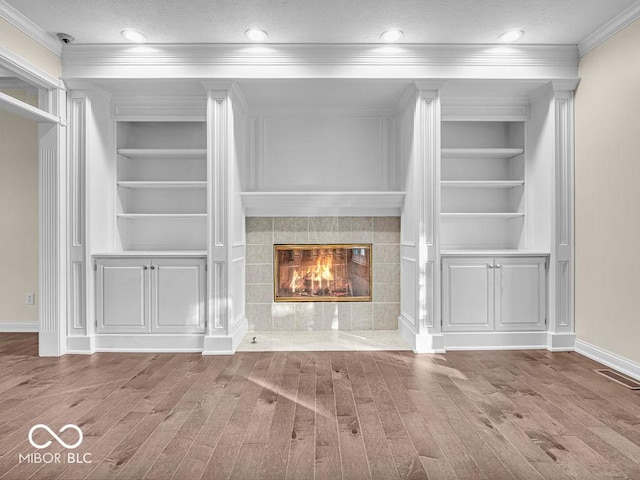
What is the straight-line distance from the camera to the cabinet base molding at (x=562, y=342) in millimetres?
3912

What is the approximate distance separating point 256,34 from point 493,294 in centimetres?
325

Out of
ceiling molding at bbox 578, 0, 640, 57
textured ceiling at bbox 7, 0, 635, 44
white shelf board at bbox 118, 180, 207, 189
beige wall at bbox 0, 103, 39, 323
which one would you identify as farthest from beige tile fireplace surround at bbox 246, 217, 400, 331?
beige wall at bbox 0, 103, 39, 323

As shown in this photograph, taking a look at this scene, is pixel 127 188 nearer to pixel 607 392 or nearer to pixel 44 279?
pixel 44 279

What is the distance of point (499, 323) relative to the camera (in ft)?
13.1

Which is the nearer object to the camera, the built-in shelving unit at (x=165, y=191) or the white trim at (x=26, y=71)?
the white trim at (x=26, y=71)

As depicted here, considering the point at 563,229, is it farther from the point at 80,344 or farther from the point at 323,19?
the point at 80,344

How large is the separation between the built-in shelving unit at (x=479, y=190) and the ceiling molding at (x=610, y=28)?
3.20ft

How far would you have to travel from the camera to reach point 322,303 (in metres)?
4.71

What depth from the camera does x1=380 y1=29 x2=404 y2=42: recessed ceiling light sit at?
349 cm

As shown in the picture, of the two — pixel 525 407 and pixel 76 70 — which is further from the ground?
pixel 76 70

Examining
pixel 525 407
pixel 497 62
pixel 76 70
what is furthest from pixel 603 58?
pixel 76 70

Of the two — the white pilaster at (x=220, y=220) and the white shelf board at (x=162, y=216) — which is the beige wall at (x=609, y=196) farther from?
the white shelf board at (x=162, y=216)

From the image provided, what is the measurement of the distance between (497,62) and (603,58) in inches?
33.3

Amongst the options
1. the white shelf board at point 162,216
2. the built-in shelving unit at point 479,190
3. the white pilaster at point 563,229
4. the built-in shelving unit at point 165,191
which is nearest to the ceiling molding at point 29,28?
the built-in shelving unit at point 165,191
